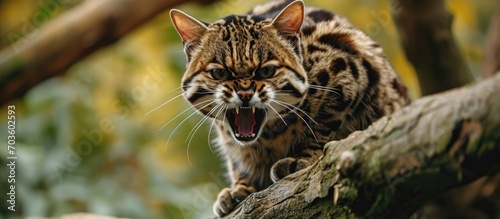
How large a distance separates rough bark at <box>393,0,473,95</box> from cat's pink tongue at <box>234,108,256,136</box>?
67.0 inches

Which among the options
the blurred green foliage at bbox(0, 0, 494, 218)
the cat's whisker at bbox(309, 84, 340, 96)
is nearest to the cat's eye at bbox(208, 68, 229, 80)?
the cat's whisker at bbox(309, 84, 340, 96)

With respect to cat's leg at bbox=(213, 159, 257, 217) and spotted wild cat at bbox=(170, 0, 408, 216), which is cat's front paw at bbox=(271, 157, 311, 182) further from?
cat's leg at bbox=(213, 159, 257, 217)

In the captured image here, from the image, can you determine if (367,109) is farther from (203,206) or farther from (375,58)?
(203,206)

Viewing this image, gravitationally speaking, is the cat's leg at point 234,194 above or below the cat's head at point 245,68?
below

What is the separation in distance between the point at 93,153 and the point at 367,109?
362 cm

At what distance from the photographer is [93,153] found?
6570mm

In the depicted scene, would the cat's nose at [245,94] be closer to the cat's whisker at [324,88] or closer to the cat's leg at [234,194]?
the cat's whisker at [324,88]

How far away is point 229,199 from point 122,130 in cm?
328

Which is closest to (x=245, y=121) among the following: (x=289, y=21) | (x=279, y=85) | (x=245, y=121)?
(x=245, y=121)

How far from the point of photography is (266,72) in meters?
3.14

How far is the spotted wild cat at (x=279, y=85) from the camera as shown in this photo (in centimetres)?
313

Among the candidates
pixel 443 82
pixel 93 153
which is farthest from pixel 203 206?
pixel 443 82

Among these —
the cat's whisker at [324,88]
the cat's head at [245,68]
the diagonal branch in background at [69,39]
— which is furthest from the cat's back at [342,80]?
the diagonal branch in background at [69,39]

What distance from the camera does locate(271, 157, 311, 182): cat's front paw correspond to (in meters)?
3.36
